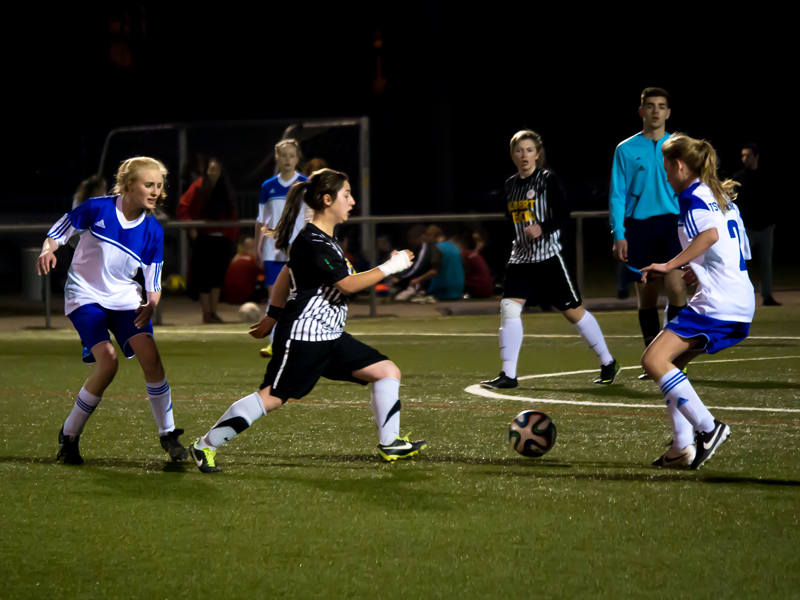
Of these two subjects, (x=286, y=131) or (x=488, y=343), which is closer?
(x=488, y=343)

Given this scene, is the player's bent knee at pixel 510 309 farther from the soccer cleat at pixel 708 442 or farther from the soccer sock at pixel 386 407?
the soccer cleat at pixel 708 442

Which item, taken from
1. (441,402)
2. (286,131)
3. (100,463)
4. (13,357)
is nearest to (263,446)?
(100,463)

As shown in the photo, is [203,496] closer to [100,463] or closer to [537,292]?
[100,463]

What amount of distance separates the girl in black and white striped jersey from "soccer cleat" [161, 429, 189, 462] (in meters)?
3.16

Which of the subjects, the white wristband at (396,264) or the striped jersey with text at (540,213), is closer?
the white wristband at (396,264)

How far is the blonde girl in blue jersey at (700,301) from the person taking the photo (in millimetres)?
5992

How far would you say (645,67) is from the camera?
4312cm

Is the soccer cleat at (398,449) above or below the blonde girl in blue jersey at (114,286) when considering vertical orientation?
below

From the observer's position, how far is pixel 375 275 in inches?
231

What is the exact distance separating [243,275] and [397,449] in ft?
37.7

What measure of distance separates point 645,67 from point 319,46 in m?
11.5

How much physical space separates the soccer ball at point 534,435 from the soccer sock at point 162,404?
1.80m

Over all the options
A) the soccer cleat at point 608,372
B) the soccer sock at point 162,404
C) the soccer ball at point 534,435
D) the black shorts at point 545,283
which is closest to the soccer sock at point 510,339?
the black shorts at point 545,283

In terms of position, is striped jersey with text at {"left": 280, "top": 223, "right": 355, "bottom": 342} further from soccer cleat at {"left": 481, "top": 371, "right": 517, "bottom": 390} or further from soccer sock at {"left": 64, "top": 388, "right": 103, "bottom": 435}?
soccer cleat at {"left": 481, "top": 371, "right": 517, "bottom": 390}
